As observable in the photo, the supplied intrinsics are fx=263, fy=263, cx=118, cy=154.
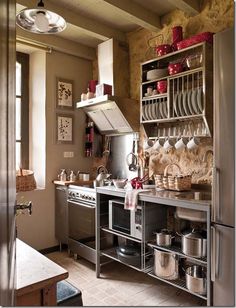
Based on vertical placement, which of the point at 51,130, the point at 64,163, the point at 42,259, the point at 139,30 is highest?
the point at 139,30

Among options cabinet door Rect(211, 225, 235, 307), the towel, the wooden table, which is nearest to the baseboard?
the towel

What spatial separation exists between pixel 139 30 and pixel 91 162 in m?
1.91

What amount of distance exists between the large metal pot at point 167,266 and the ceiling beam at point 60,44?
2741 millimetres

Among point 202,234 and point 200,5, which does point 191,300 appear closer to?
point 202,234

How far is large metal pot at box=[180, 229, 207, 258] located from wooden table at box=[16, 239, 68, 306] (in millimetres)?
1281

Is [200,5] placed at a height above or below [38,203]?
above

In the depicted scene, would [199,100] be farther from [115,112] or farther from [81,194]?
[81,194]

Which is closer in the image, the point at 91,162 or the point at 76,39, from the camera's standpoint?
the point at 76,39

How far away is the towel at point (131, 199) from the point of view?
2.41m

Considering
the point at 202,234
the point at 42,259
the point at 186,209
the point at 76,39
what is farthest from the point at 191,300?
the point at 76,39

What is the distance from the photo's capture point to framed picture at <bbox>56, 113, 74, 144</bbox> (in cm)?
354

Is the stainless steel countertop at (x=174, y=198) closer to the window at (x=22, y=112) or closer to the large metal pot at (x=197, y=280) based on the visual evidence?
the large metal pot at (x=197, y=280)

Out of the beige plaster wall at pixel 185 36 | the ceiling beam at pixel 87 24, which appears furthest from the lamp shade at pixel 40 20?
the beige plaster wall at pixel 185 36

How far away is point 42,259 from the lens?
4.06 ft
